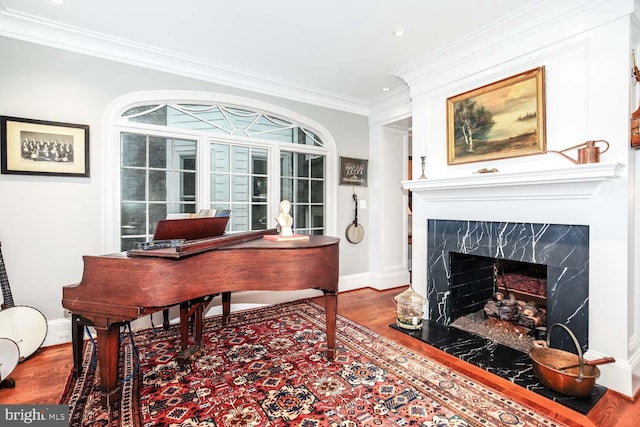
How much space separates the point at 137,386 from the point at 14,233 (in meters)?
1.72

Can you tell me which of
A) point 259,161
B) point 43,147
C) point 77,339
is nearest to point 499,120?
point 259,161

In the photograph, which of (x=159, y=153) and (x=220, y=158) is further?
(x=220, y=158)

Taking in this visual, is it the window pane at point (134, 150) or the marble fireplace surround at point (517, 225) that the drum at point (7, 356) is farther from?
the marble fireplace surround at point (517, 225)

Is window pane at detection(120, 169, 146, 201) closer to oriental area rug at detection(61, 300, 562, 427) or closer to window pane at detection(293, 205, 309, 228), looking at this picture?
oriental area rug at detection(61, 300, 562, 427)

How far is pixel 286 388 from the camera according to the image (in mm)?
2008

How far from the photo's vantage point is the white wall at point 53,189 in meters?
2.49

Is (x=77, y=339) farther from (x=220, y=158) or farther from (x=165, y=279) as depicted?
(x=220, y=158)

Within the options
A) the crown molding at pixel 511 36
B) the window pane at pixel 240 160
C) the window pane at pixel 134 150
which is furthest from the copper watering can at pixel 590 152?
the window pane at pixel 134 150

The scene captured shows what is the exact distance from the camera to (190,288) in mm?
1721

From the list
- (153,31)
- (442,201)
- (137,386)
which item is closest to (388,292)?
(442,201)

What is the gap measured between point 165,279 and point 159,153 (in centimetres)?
198

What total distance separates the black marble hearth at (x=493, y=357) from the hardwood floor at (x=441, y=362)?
4 cm

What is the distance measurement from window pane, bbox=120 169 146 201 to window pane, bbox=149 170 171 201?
0.21 feet

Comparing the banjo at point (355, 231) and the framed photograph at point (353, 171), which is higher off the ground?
the framed photograph at point (353, 171)
